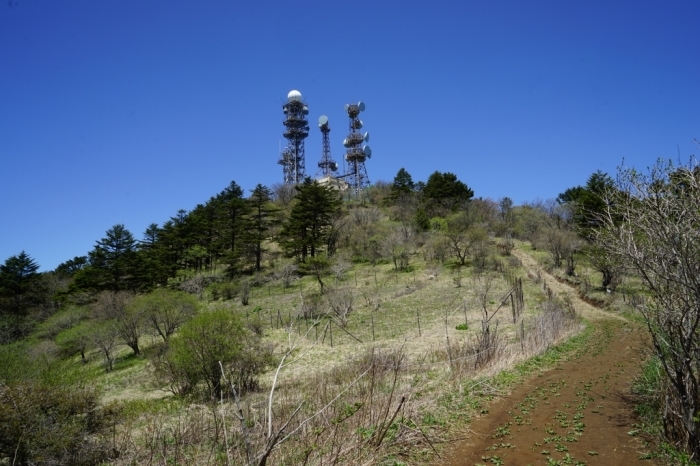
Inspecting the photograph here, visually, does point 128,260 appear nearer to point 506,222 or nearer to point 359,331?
point 359,331

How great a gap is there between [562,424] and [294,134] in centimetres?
8193

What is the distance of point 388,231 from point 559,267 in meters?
20.4

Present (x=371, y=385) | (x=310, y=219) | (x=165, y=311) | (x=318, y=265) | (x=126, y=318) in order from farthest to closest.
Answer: (x=310, y=219)
(x=318, y=265)
(x=126, y=318)
(x=165, y=311)
(x=371, y=385)

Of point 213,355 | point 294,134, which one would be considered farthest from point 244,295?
point 294,134

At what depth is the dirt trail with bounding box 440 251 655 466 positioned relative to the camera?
6.32 m

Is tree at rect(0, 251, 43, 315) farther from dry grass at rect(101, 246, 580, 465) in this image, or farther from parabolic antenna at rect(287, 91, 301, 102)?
parabolic antenna at rect(287, 91, 301, 102)

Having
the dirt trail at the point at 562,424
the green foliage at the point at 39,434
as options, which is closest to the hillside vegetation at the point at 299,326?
the green foliage at the point at 39,434

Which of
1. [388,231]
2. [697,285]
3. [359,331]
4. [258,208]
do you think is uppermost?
[258,208]

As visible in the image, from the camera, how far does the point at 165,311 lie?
1097 inches

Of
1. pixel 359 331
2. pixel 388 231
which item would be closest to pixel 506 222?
pixel 388 231

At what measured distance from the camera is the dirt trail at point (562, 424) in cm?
632

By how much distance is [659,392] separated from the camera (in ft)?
24.4

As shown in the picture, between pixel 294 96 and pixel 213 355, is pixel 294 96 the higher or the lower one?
the higher one

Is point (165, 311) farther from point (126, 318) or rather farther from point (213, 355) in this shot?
A: point (213, 355)
